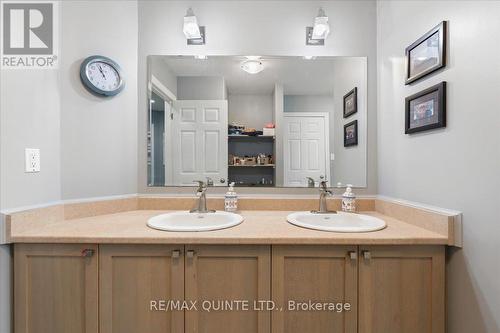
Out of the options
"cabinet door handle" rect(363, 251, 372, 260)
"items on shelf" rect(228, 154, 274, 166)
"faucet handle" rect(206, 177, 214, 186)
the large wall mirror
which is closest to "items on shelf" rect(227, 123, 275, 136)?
the large wall mirror

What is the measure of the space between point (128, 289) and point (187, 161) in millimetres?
858

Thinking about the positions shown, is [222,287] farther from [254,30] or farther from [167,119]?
[254,30]

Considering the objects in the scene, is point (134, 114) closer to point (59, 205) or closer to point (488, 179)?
point (59, 205)

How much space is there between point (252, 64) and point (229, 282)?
4.59 ft

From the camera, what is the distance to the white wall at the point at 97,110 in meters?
1.46

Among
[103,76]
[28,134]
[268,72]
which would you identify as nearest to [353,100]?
[268,72]

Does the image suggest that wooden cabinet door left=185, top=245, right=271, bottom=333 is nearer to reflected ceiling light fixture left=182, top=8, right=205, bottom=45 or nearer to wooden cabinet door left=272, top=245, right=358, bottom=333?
wooden cabinet door left=272, top=245, right=358, bottom=333

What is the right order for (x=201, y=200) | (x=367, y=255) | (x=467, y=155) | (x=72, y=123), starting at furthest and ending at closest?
(x=201, y=200)
(x=72, y=123)
(x=367, y=255)
(x=467, y=155)

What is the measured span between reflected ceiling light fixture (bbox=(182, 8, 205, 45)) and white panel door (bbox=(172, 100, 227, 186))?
0.43 metres

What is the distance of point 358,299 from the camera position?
1.14 meters

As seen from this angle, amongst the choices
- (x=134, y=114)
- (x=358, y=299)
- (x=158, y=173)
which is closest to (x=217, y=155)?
(x=158, y=173)

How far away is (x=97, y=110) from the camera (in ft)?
5.09

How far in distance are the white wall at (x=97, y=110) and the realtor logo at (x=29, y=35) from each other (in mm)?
60

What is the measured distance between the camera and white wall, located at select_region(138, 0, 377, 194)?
1.71 m
